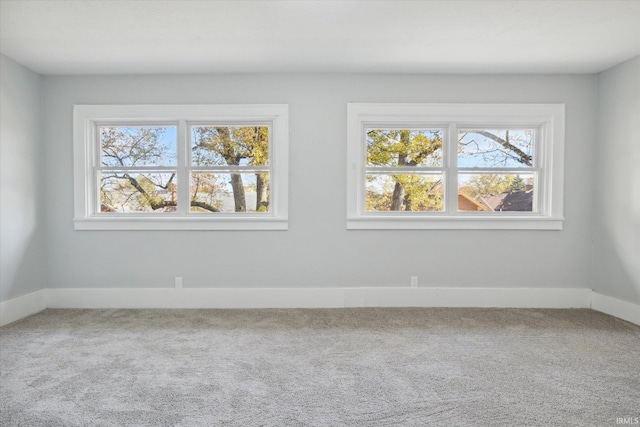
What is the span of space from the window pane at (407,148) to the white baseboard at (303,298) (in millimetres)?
1445

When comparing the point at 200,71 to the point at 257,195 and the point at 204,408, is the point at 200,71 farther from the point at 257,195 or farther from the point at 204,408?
the point at 204,408

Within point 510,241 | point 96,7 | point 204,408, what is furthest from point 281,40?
point 510,241

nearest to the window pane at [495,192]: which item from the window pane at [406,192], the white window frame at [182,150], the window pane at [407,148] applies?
the window pane at [406,192]

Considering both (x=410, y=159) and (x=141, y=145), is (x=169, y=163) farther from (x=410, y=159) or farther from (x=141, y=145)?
(x=410, y=159)

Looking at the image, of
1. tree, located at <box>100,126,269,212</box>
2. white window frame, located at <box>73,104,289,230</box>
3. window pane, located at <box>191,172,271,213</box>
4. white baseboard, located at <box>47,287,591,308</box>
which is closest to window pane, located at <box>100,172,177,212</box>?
tree, located at <box>100,126,269,212</box>

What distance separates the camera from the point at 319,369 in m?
2.54

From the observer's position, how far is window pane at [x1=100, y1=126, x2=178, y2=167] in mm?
4219

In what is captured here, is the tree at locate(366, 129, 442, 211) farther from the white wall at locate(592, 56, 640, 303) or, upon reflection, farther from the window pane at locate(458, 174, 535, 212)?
the white wall at locate(592, 56, 640, 303)

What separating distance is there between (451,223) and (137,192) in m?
3.59

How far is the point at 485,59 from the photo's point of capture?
11.9 ft

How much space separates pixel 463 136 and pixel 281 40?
230 centimetres

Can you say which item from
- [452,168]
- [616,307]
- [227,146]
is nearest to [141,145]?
[227,146]

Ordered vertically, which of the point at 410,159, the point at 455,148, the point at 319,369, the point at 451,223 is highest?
the point at 455,148

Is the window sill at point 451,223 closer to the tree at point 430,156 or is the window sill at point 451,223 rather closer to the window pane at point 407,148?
the tree at point 430,156
